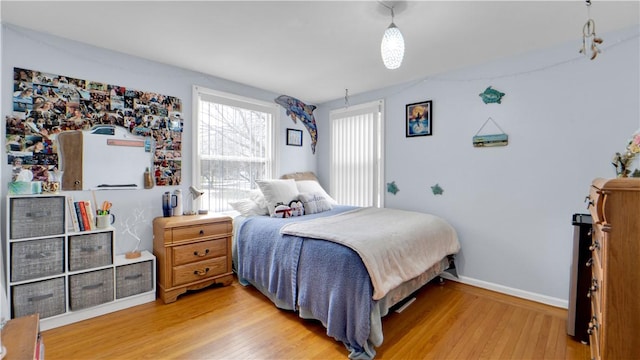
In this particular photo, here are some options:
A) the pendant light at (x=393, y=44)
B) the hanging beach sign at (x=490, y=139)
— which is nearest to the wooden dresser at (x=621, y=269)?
the pendant light at (x=393, y=44)

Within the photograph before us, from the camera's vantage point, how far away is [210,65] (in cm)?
288

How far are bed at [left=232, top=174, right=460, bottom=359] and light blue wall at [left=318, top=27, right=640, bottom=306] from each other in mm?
405

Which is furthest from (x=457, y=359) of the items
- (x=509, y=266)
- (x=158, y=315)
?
(x=158, y=315)

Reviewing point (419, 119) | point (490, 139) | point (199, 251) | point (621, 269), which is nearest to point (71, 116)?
point (199, 251)

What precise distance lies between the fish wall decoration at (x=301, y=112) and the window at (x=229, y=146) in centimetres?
21

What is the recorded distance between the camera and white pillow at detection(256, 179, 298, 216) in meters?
3.03

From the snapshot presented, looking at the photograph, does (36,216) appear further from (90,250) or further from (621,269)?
(621,269)

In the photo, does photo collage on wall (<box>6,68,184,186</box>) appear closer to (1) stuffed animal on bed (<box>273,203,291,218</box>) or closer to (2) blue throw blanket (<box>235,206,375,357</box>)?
(1) stuffed animal on bed (<box>273,203,291,218</box>)

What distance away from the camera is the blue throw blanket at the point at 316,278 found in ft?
5.74

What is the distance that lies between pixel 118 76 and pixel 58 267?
5.47ft

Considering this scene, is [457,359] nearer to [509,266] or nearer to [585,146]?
[509,266]

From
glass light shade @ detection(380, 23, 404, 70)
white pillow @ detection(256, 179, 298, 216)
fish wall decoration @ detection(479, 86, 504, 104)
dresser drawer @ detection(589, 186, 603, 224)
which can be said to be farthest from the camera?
white pillow @ detection(256, 179, 298, 216)

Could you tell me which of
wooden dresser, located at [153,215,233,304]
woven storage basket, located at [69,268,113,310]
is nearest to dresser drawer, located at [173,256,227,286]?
wooden dresser, located at [153,215,233,304]

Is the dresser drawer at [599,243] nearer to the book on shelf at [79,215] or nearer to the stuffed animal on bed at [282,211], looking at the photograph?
the stuffed animal on bed at [282,211]
